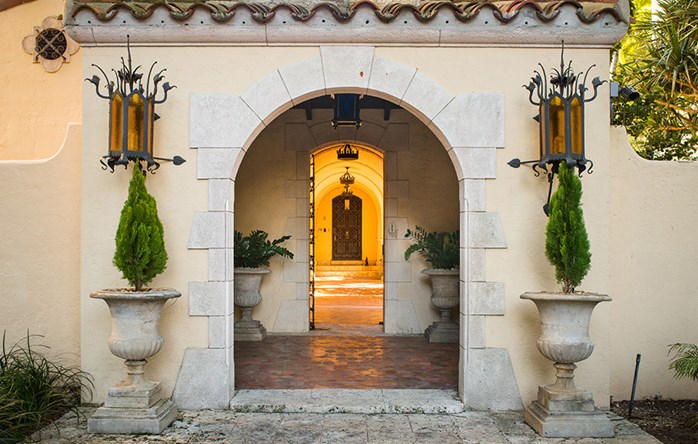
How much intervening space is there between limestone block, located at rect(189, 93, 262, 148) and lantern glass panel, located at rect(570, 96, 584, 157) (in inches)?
98.1

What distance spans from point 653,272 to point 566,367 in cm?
147

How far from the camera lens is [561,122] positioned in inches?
181

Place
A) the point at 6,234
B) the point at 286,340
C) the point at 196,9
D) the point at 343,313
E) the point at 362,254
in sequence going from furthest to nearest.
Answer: the point at 362,254, the point at 343,313, the point at 286,340, the point at 6,234, the point at 196,9

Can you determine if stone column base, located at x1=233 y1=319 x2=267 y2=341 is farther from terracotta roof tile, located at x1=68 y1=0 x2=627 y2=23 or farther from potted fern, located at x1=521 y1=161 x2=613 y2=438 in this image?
terracotta roof tile, located at x1=68 y1=0 x2=627 y2=23

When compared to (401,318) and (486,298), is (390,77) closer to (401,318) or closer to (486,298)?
(486,298)

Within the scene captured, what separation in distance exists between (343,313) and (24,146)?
207 inches

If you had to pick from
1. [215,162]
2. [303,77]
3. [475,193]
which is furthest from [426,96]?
[215,162]

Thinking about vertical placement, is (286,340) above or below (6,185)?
below

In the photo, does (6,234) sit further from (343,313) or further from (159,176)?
(343,313)

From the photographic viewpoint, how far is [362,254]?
65.2ft

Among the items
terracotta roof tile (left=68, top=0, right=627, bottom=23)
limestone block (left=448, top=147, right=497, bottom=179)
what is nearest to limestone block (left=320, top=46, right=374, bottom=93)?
terracotta roof tile (left=68, top=0, right=627, bottom=23)

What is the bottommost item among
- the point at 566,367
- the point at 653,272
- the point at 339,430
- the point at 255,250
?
the point at 339,430

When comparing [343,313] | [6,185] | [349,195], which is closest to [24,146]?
[6,185]

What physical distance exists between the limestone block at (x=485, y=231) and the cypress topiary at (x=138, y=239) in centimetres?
246
